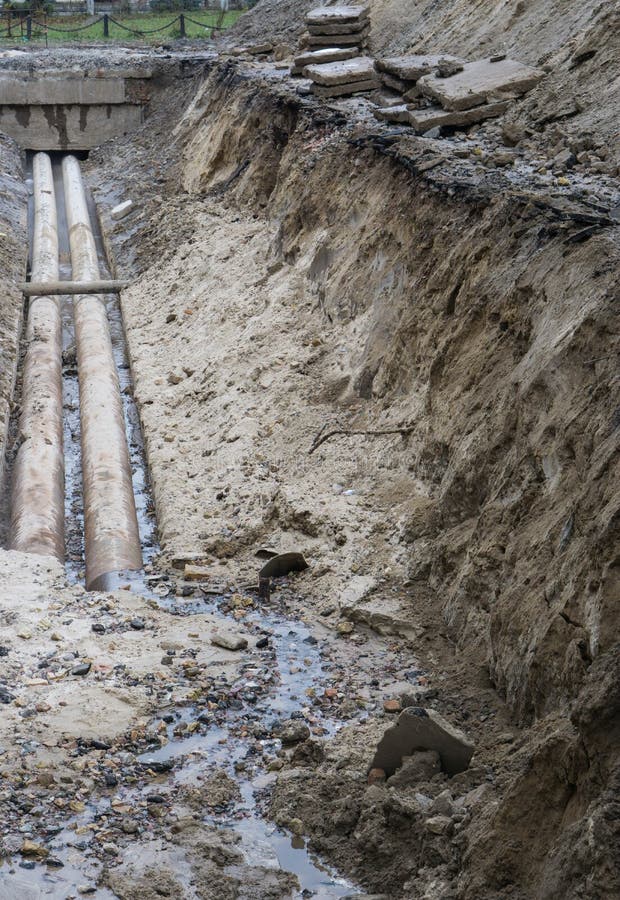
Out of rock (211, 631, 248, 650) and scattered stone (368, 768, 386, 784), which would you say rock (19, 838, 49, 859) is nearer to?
scattered stone (368, 768, 386, 784)

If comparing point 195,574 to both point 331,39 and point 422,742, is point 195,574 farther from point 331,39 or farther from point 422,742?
point 331,39

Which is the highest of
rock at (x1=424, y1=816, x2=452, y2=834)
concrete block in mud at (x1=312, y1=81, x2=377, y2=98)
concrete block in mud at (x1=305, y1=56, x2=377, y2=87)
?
concrete block in mud at (x1=305, y1=56, x2=377, y2=87)

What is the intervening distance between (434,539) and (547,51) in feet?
25.9

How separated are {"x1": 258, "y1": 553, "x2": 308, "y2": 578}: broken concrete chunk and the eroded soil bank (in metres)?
0.09

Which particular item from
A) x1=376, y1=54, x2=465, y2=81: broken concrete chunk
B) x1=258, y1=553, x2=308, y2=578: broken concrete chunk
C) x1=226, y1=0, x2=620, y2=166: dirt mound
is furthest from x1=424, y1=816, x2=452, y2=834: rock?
x1=376, y1=54, x2=465, y2=81: broken concrete chunk

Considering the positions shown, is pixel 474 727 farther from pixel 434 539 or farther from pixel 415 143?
pixel 415 143

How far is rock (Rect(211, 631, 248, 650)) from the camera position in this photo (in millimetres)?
7309

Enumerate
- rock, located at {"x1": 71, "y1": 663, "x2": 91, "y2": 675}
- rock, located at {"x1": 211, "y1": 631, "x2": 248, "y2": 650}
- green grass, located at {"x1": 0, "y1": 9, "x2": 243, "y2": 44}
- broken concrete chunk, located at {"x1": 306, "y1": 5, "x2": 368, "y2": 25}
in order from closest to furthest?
rock, located at {"x1": 71, "y1": 663, "x2": 91, "y2": 675}
rock, located at {"x1": 211, "y1": 631, "x2": 248, "y2": 650}
broken concrete chunk, located at {"x1": 306, "y1": 5, "x2": 368, "y2": 25}
green grass, located at {"x1": 0, "y1": 9, "x2": 243, "y2": 44}

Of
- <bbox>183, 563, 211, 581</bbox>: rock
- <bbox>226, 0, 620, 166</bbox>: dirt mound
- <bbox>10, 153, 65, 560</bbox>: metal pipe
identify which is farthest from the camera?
<bbox>226, 0, 620, 166</bbox>: dirt mound

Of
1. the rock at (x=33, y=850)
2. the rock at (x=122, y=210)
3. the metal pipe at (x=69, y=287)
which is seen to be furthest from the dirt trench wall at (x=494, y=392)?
the rock at (x=122, y=210)

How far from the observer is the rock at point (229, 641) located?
7.31 m

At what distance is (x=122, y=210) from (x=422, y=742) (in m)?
15.5

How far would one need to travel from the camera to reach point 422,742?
217 inches

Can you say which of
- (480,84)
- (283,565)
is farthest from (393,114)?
(283,565)
